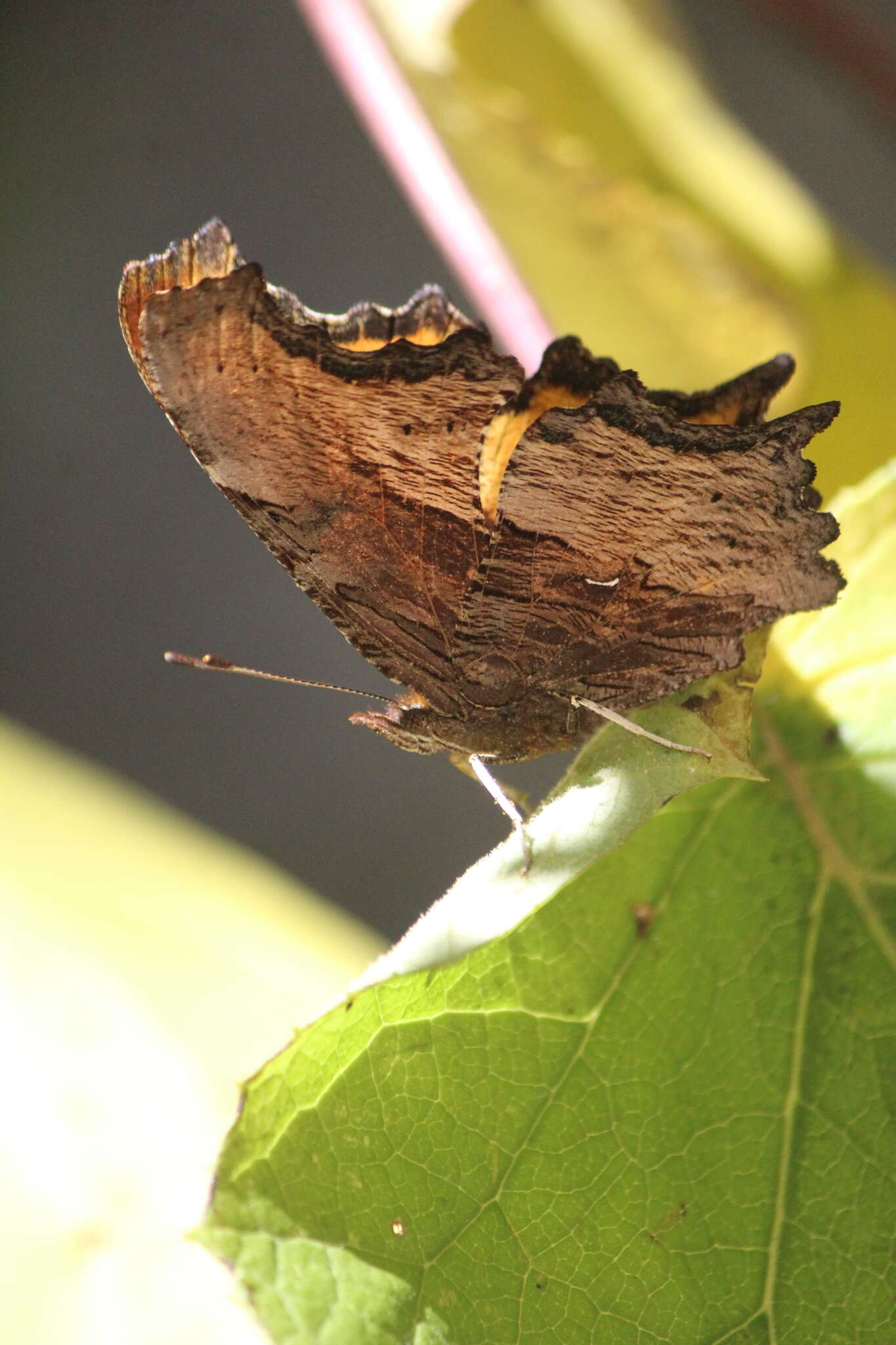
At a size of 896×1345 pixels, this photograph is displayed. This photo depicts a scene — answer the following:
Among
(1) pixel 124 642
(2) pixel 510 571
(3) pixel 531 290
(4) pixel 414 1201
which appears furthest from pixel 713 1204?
(1) pixel 124 642

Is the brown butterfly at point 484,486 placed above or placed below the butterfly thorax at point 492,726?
above

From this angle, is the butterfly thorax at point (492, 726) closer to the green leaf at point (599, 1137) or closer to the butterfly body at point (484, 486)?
the butterfly body at point (484, 486)

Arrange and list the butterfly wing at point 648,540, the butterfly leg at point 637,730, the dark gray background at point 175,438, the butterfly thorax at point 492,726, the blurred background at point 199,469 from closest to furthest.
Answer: the butterfly leg at point 637,730 → the butterfly wing at point 648,540 → the butterfly thorax at point 492,726 → the blurred background at point 199,469 → the dark gray background at point 175,438

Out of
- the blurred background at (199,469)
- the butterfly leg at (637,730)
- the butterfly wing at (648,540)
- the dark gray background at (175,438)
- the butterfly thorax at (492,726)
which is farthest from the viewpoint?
the dark gray background at (175,438)

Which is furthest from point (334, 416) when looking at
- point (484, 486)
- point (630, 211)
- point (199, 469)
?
point (199, 469)

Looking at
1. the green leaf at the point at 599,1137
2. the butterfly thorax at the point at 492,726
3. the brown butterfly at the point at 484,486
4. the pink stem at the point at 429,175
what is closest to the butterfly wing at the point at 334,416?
the brown butterfly at the point at 484,486

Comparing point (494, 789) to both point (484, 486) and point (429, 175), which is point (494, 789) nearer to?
point (484, 486)
